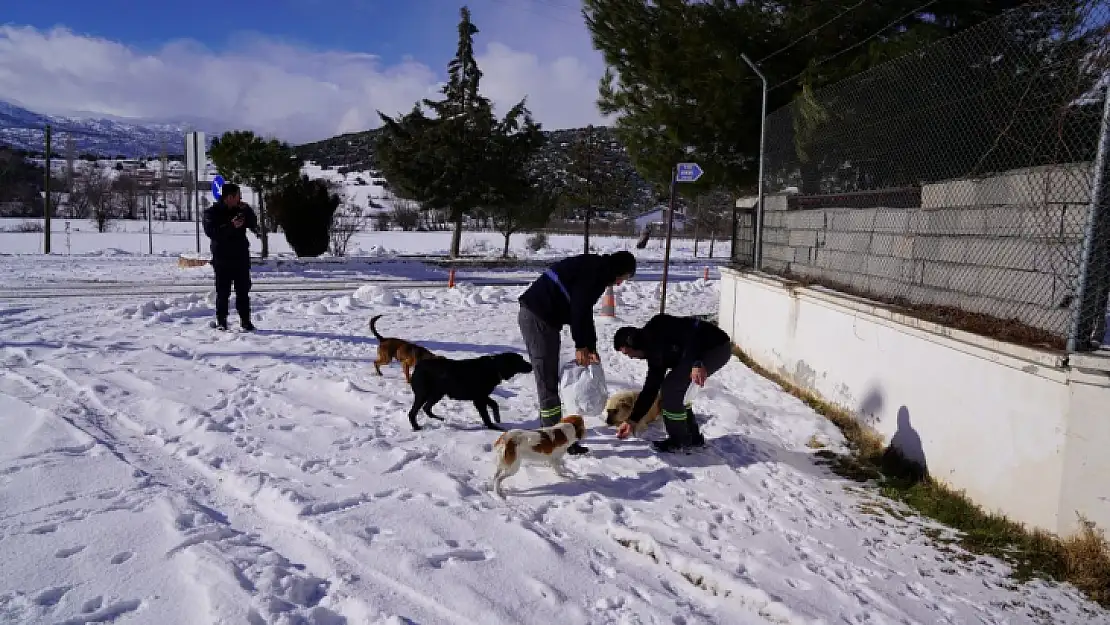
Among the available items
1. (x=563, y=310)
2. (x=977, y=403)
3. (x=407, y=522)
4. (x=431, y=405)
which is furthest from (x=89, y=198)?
(x=977, y=403)

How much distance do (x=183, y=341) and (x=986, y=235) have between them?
29.0 feet

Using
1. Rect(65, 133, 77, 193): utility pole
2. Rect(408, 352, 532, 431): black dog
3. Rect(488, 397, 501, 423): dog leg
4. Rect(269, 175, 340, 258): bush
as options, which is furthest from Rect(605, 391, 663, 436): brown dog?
Rect(65, 133, 77, 193): utility pole

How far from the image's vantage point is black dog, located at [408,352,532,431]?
532 centimetres

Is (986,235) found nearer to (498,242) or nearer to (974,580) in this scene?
(974,580)

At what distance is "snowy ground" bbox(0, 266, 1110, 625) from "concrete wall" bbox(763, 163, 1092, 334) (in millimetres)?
1519

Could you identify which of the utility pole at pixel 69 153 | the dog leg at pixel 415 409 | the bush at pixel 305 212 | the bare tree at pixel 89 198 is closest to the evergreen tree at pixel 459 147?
the bush at pixel 305 212

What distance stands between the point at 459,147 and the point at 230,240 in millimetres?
18916

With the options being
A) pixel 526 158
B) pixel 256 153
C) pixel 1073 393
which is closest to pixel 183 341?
pixel 1073 393

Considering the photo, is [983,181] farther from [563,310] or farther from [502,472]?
[502,472]

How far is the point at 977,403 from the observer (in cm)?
424

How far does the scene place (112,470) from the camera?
4270 mm

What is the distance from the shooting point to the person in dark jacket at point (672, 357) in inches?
199

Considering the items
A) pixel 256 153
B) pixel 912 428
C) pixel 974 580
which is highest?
pixel 256 153

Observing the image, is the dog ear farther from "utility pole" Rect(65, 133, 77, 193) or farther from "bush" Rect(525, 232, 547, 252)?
"utility pole" Rect(65, 133, 77, 193)
